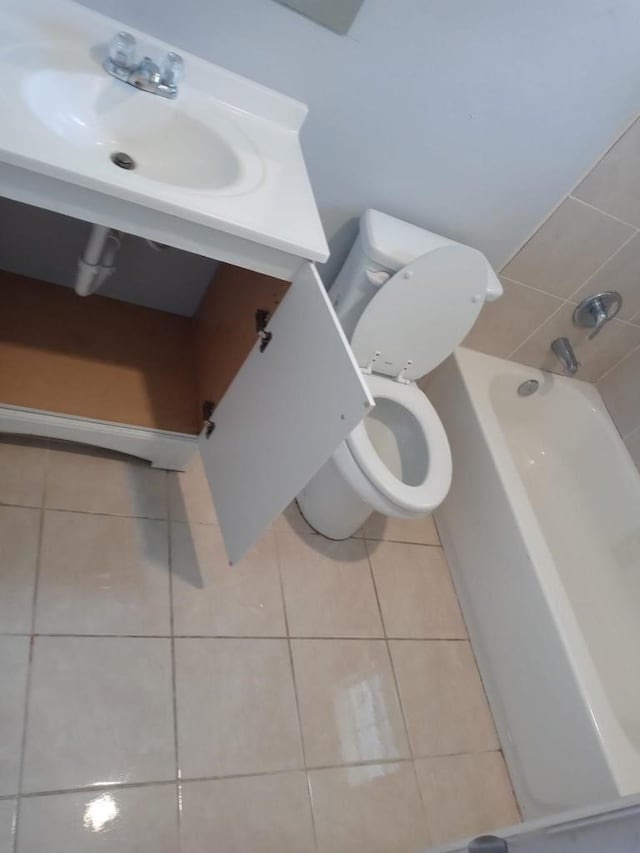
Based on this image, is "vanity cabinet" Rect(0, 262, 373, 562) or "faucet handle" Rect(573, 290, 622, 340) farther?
"faucet handle" Rect(573, 290, 622, 340)

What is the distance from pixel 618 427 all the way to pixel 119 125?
1818mm

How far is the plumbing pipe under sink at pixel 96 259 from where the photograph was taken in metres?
1.26

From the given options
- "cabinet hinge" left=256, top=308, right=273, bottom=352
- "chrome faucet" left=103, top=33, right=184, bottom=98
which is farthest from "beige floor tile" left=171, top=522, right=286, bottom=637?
"chrome faucet" left=103, top=33, right=184, bottom=98

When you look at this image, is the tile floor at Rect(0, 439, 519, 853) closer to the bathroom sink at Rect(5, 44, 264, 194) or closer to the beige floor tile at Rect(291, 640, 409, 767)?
the beige floor tile at Rect(291, 640, 409, 767)

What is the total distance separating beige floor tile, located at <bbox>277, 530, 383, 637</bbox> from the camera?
5.16 ft

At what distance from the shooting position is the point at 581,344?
2.07m

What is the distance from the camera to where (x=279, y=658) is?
1.47 meters

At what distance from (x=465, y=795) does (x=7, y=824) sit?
104 cm

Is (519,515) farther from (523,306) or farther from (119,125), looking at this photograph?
(119,125)

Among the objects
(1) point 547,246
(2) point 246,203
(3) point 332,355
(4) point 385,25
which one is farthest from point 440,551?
(4) point 385,25

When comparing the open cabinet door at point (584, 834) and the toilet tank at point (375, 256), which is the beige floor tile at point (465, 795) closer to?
the open cabinet door at point (584, 834)

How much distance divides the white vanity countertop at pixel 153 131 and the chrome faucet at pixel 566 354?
1.18 m

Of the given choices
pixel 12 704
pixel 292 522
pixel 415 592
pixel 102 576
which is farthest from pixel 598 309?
pixel 12 704

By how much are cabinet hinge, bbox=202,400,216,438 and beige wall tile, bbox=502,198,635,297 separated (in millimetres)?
985
